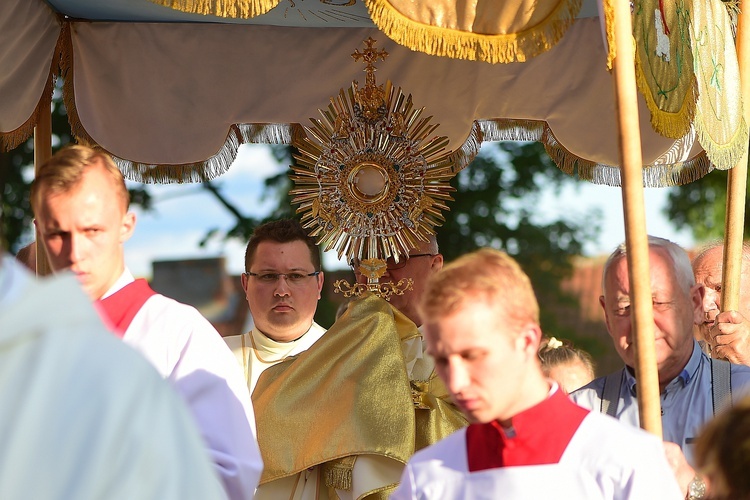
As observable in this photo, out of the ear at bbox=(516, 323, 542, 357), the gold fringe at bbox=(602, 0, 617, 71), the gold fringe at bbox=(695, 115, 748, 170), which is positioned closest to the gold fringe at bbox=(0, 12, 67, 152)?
the gold fringe at bbox=(602, 0, 617, 71)

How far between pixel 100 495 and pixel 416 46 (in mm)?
2364

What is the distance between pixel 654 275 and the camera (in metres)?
3.22

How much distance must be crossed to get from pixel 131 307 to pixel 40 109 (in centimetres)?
212

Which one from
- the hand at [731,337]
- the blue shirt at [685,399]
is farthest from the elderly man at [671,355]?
the hand at [731,337]

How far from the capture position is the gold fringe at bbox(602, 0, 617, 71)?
2.88 metres

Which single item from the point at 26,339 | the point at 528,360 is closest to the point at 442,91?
the point at 528,360

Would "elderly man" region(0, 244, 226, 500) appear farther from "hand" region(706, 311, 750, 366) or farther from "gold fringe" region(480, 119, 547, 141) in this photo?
"gold fringe" region(480, 119, 547, 141)

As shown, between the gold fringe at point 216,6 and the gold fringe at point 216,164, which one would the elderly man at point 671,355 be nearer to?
the gold fringe at point 216,6

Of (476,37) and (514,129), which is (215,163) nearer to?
(514,129)

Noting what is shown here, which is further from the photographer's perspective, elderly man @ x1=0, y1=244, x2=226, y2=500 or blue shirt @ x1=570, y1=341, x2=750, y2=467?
blue shirt @ x1=570, y1=341, x2=750, y2=467

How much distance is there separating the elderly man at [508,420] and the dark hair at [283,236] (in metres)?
2.05

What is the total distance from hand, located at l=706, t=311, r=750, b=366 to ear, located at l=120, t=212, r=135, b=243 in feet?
7.33

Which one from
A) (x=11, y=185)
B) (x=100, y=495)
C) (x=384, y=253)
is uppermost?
(x=11, y=185)

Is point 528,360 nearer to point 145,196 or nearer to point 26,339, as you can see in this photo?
point 26,339
